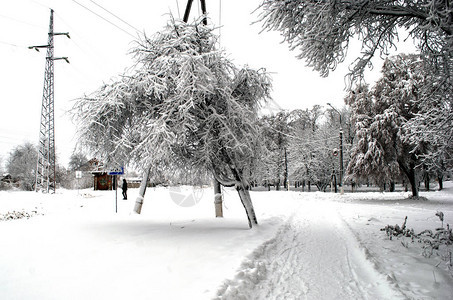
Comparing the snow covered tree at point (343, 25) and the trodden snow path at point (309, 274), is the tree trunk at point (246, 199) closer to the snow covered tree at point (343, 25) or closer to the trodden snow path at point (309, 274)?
the trodden snow path at point (309, 274)

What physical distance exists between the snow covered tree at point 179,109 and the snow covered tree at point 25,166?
42710mm

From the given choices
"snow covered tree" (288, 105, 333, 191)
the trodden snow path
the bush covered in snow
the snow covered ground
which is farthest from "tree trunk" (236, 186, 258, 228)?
"snow covered tree" (288, 105, 333, 191)

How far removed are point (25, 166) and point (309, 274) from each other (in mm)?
74777

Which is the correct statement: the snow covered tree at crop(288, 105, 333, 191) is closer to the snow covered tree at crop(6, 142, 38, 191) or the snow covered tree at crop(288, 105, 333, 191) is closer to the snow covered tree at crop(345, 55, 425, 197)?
the snow covered tree at crop(345, 55, 425, 197)

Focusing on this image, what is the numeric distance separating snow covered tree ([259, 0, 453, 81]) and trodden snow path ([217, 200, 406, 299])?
4093 mm

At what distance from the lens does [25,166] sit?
61562 millimetres

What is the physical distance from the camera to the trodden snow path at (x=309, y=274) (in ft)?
13.0

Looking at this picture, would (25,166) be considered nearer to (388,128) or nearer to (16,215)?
(16,215)

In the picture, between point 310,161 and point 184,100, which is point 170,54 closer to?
point 184,100

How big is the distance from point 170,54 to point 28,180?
4829cm

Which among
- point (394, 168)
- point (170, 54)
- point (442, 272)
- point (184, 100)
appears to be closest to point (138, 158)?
point (184, 100)

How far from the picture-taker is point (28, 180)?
43031mm

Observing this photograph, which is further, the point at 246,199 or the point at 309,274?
Result: the point at 246,199

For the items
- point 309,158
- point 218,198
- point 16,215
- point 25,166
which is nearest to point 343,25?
point 218,198
